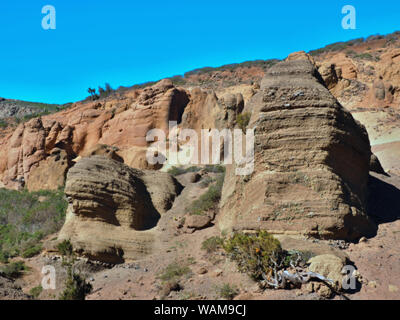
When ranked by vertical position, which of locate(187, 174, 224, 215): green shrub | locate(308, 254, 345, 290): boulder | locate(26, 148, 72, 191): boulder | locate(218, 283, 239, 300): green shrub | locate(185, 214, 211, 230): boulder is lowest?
locate(218, 283, 239, 300): green shrub

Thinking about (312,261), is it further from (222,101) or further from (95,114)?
(95,114)

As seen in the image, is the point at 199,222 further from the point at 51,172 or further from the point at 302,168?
the point at 51,172

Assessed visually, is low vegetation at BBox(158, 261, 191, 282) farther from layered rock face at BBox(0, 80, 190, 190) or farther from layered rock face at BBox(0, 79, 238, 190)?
layered rock face at BBox(0, 80, 190, 190)

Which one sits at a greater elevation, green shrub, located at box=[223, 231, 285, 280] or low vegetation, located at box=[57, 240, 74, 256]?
low vegetation, located at box=[57, 240, 74, 256]

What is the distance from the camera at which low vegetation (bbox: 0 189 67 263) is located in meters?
18.3

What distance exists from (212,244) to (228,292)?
3833mm

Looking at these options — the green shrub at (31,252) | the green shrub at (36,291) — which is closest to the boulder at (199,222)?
the green shrub at (36,291)

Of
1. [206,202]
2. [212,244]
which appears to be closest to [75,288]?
[212,244]

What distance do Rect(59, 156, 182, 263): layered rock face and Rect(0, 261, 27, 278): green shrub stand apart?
6.22ft

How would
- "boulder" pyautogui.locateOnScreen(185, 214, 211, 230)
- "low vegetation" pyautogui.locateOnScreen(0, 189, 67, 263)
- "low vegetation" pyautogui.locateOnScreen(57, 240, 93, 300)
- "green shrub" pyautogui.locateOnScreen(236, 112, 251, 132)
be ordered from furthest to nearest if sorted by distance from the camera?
1. "low vegetation" pyautogui.locateOnScreen(0, 189, 67, 263)
2. "boulder" pyautogui.locateOnScreen(185, 214, 211, 230)
3. "green shrub" pyautogui.locateOnScreen(236, 112, 251, 132)
4. "low vegetation" pyautogui.locateOnScreen(57, 240, 93, 300)

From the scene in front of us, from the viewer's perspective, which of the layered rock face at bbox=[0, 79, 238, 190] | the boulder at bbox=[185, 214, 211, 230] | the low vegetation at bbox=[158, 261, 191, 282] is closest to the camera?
the low vegetation at bbox=[158, 261, 191, 282]

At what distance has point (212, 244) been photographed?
46.9 ft

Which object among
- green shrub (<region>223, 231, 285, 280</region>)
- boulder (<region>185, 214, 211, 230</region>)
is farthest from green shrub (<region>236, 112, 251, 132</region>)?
green shrub (<region>223, 231, 285, 280</region>)

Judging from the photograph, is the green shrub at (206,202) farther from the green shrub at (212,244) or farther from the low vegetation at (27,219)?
the low vegetation at (27,219)
